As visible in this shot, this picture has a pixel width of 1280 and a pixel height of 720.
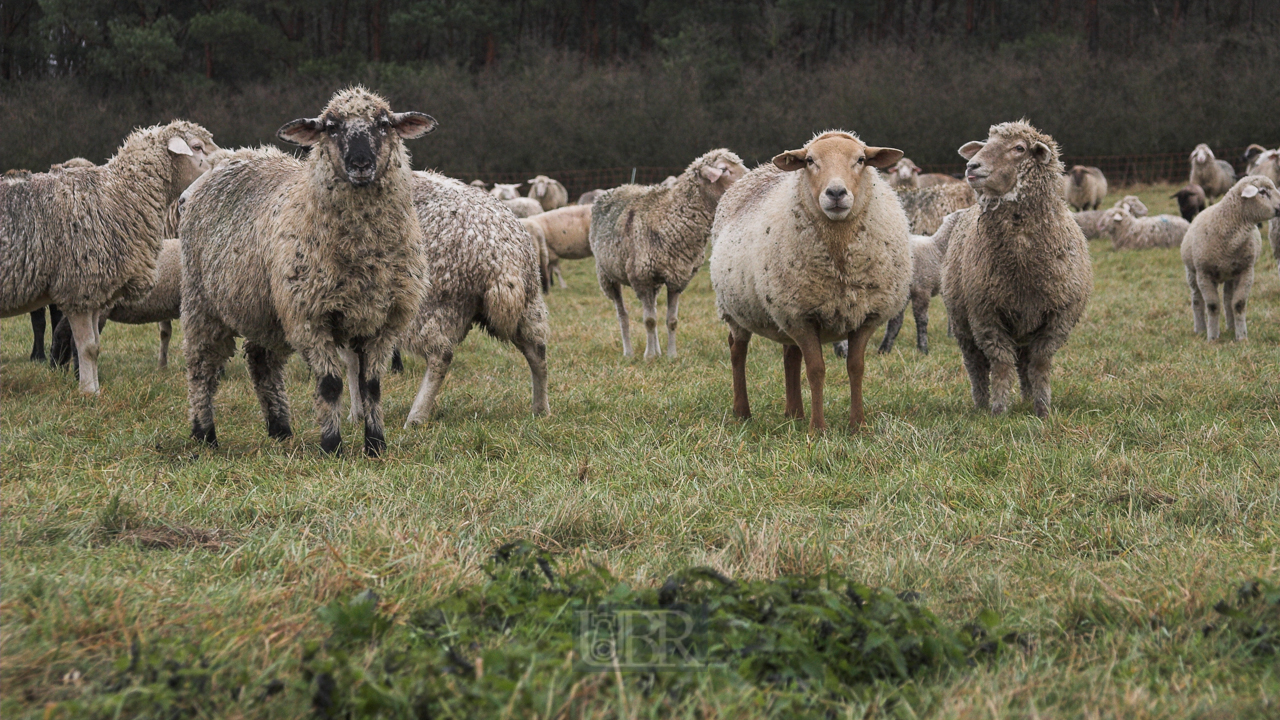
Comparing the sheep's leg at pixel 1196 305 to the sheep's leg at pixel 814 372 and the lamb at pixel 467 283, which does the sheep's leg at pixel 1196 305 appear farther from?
the lamb at pixel 467 283

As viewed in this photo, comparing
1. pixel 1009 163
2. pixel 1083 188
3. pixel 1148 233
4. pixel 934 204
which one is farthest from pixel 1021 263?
pixel 1083 188

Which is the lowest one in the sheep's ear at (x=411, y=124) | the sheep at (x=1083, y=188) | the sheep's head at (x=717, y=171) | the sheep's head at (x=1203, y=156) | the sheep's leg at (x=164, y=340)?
the sheep at (x=1083, y=188)

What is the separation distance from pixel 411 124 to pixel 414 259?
0.72 metres

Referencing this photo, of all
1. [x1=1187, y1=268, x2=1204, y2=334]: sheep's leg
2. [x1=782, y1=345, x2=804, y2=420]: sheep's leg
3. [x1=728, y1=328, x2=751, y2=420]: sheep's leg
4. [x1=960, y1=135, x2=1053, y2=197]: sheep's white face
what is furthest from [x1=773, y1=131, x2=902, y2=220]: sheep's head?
[x1=1187, y1=268, x2=1204, y2=334]: sheep's leg

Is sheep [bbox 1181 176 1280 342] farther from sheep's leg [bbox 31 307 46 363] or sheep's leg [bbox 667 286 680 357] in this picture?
sheep's leg [bbox 31 307 46 363]

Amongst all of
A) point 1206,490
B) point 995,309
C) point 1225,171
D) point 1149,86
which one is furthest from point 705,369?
point 1149,86

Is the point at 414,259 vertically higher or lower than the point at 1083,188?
higher

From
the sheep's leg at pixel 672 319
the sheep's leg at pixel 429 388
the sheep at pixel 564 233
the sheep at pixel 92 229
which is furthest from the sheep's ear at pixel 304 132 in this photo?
the sheep at pixel 564 233

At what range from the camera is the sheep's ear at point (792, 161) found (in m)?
5.55

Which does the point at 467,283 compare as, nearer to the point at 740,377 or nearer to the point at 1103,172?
the point at 740,377

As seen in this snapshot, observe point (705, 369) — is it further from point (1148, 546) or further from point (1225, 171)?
point (1225, 171)

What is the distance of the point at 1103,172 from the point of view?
29.9 metres

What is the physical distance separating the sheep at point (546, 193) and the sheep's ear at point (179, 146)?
16881 millimetres

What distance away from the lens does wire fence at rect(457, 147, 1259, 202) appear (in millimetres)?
28844
